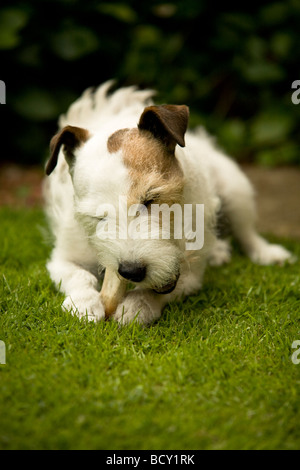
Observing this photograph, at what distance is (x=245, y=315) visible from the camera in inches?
135

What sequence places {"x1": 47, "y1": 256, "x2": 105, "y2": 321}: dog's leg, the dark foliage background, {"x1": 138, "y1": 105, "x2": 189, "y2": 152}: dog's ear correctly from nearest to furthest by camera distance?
{"x1": 138, "y1": 105, "x2": 189, "y2": 152}: dog's ear < {"x1": 47, "y1": 256, "x2": 105, "y2": 321}: dog's leg < the dark foliage background

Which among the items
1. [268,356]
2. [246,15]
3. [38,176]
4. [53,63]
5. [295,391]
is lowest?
[295,391]

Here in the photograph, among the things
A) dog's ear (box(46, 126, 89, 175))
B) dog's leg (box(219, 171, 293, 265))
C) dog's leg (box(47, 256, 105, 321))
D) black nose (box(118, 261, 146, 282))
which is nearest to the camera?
black nose (box(118, 261, 146, 282))

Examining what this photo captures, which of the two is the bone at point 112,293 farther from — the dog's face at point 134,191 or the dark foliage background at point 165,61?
the dark foliage background at point 165,61

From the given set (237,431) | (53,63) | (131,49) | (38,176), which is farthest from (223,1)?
(237,431)

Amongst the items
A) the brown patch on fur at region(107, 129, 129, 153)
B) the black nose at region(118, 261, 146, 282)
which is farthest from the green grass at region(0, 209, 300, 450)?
the brown patch on fur at region(107, 129, 129, 153)

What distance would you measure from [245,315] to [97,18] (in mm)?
5684

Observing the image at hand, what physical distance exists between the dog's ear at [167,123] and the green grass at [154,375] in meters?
1.13

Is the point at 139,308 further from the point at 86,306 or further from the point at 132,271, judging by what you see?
the point at 132,271

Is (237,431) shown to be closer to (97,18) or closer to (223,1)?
(97,18)

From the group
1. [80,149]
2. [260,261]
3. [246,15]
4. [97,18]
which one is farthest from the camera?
[246,15]

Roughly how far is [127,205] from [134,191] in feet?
0.30

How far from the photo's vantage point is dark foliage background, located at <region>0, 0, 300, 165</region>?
7297 mm

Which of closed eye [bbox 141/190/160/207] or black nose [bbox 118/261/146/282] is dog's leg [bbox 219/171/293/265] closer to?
closed eye [bbox 141/190/160/207]
